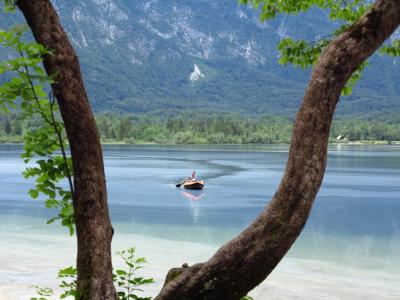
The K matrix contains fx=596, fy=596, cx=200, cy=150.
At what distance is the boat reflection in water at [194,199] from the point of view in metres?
33.8

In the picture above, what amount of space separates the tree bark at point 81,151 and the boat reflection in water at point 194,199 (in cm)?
2748

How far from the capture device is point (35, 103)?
3.96 metres

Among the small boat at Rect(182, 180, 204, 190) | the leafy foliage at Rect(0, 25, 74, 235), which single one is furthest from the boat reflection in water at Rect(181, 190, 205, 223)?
the leafy foliage at Rect(0, 25, 74, 235)

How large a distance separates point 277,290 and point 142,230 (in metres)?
12.1

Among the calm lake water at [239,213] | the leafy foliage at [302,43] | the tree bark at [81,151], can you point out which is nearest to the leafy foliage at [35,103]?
the tree bark at [81,151]

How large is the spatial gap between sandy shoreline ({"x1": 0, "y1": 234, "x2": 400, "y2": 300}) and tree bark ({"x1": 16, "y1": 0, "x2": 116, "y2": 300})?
1135 cm

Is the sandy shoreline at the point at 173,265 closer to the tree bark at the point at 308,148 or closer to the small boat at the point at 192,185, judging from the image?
the tree bark at the point at 308,148

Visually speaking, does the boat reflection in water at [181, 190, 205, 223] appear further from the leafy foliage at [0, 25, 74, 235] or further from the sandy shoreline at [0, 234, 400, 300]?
the leafy foliage at [0, 25, 74, 235]

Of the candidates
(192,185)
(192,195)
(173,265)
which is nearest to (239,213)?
(192,195)

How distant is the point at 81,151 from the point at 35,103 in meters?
0.44

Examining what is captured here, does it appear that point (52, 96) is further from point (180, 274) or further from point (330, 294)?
point (330, 294)

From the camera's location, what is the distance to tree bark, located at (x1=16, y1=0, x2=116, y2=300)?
3.96 meters

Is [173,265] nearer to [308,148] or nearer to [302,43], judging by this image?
[302,43]

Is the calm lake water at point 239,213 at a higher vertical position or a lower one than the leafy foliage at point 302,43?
lower
